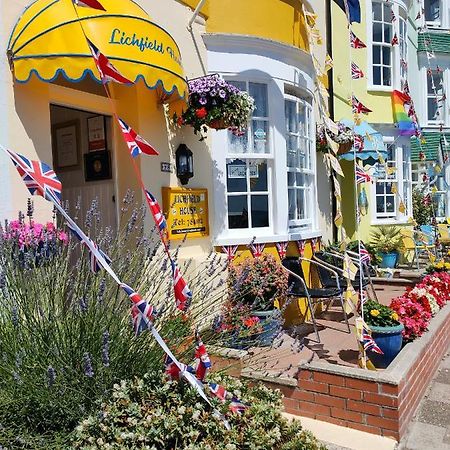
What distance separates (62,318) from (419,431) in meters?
2.74

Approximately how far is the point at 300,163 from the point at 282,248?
147 cm

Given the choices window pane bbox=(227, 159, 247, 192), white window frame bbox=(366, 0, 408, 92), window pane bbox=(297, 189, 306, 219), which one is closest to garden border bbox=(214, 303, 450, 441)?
window pane bbox=(227, 159, 247, 192)

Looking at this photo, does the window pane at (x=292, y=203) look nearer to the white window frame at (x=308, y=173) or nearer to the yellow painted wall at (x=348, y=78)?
the white window frame at (x=308, y=173)

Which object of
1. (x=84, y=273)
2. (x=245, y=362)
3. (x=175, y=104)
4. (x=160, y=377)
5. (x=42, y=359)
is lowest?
(x=245, y=362)

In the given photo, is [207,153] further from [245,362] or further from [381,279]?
[381,279]

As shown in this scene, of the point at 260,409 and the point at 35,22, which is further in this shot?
the point at 35,22

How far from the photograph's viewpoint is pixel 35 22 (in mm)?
3539

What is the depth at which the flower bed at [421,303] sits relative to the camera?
4402 mm

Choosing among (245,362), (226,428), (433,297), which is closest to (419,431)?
(245,362)

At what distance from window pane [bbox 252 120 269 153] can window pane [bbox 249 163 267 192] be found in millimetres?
215

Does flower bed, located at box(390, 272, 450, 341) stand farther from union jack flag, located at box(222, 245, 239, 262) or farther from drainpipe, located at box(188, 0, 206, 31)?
drainpipe, located at box(188, 0, 206, 31)

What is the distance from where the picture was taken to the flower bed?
4402 mm

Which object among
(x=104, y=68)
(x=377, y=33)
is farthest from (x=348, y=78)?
(x=104, y=68)

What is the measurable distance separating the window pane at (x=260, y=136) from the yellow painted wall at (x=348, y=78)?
374 cm
